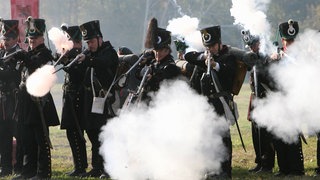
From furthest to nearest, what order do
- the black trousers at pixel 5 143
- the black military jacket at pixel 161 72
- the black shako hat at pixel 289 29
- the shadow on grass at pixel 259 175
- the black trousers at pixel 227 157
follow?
the black trousers at pixel 5 143
the shadow on grass at pixel 259 175
the black shako hat at pixel 289 29
the black trousers at pixel 227 157
the black military jacket at pixel 161 72

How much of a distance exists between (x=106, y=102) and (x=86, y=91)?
397 millimetres

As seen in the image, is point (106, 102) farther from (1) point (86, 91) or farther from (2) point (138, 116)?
(2) point (138, 116)

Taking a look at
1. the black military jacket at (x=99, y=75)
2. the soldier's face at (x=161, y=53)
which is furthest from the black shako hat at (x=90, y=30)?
the soldier's face at (x=161, y=53)

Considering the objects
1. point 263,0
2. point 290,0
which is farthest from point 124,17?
point 263,0

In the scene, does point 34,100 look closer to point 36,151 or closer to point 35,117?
point 35,117

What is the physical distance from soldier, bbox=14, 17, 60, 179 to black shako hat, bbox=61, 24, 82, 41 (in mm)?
733

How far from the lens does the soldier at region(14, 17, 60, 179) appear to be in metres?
9.77

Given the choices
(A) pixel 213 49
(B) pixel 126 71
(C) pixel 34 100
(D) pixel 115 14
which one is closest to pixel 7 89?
(C) pixel 34 100

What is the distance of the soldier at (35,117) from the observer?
385 inches

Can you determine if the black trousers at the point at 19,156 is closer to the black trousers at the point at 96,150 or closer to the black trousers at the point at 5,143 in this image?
the black trousers at the point at 5,143

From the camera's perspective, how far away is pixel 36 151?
9.99 meters

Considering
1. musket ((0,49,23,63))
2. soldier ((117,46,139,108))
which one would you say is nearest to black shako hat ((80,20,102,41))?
soldier ((117,46,139,108))

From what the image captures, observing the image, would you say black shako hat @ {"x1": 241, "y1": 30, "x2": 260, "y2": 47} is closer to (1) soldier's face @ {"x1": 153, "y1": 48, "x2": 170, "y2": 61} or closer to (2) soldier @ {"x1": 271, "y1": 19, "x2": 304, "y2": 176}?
(2) soldier @ {"x1": 271, "y1": 19, "x2": 304, "y2": 176}

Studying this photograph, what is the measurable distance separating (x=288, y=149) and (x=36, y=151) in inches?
142
